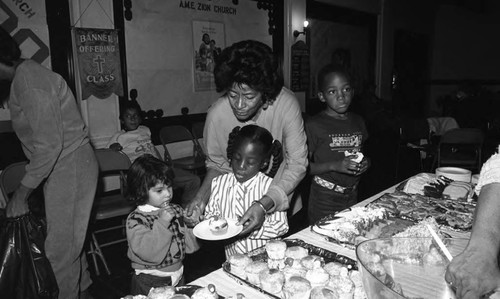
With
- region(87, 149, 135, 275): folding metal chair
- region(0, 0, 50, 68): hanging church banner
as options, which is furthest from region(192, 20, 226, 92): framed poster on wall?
region(87, 149, 135, 275): folding metal chair

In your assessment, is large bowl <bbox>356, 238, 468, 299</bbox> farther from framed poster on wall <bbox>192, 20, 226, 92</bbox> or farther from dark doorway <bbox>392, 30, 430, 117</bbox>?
dark doorway <bbox>392, 30, 430, 117</bbox>

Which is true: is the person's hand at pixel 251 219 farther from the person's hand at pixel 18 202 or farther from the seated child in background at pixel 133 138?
the seated child in background at pixel 133 138

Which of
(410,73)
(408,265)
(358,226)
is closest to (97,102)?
(358,226)

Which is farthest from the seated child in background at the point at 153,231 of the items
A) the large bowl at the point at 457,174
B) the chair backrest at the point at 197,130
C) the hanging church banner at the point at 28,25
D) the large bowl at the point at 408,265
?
the chair backrest at the point at 197,130

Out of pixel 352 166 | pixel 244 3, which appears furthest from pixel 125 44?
pixel 352 166

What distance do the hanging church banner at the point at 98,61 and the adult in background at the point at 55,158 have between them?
1.97 meters

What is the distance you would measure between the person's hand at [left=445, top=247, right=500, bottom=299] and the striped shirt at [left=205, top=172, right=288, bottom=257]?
109 cm

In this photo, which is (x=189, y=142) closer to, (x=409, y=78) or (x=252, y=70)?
(x=252, y=70)

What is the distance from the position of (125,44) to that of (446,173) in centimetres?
388

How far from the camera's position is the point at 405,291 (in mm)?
922

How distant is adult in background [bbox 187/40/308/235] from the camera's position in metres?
1.77

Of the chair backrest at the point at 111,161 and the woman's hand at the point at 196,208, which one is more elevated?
the woman's hand at the point at 196,208

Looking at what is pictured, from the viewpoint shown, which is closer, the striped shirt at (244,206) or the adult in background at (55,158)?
the striped shirt at (244,206)

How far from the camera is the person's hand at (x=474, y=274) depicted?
29.8 inches
